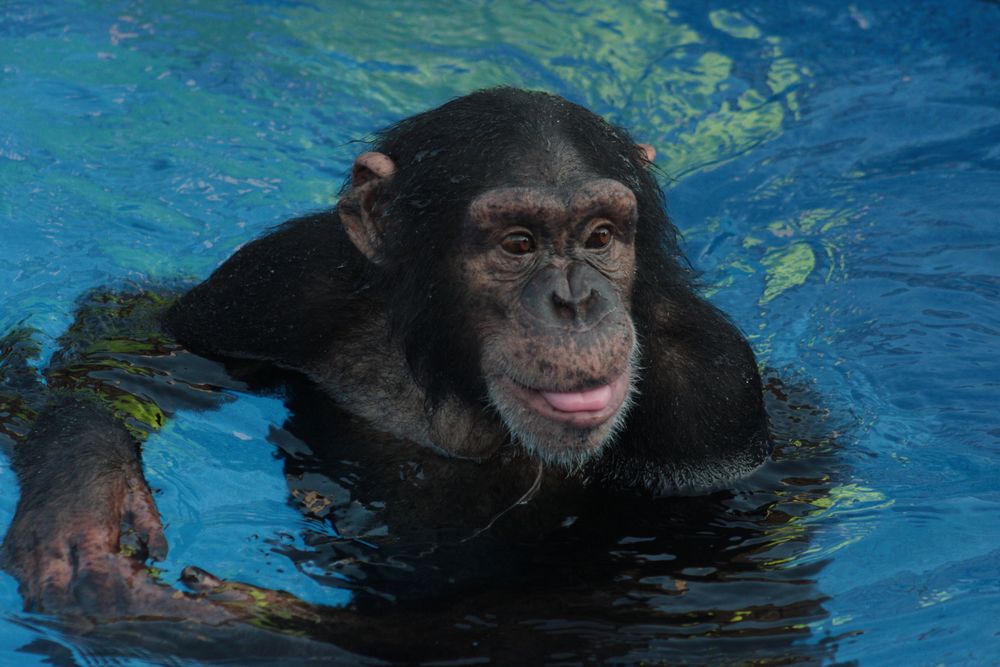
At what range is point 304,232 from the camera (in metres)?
7.29

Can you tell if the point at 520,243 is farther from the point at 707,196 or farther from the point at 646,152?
the point at 707,196

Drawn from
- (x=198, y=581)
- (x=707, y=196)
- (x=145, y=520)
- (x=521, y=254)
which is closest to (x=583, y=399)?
(x=521, y=254)

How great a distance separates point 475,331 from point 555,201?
29.3 inches

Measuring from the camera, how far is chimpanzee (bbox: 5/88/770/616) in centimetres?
566

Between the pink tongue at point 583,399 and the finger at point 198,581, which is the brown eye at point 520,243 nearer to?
the pink tongue at point 583,399

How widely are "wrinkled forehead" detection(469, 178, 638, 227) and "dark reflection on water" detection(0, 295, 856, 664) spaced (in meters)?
1.40

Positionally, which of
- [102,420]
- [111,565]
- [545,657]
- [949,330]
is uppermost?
[949,330]

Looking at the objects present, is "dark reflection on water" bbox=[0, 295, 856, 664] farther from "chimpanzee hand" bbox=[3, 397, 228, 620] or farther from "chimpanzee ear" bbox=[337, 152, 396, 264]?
"chimpanzee ear" bbox=[337, 152, 396, 264]

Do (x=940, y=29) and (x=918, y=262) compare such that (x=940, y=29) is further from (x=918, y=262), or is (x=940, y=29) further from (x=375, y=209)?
(x=375, y=209)

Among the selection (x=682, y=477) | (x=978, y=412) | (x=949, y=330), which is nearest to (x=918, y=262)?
(x=949, y=330)

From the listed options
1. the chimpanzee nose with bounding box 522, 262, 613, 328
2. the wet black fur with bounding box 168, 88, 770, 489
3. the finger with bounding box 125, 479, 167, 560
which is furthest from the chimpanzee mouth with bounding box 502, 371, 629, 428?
the finger with bounding box 125, 479, 167, 560

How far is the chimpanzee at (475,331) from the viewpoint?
5660mm

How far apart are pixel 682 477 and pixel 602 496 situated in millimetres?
414

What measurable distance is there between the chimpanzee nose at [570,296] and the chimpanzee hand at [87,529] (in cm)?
181
